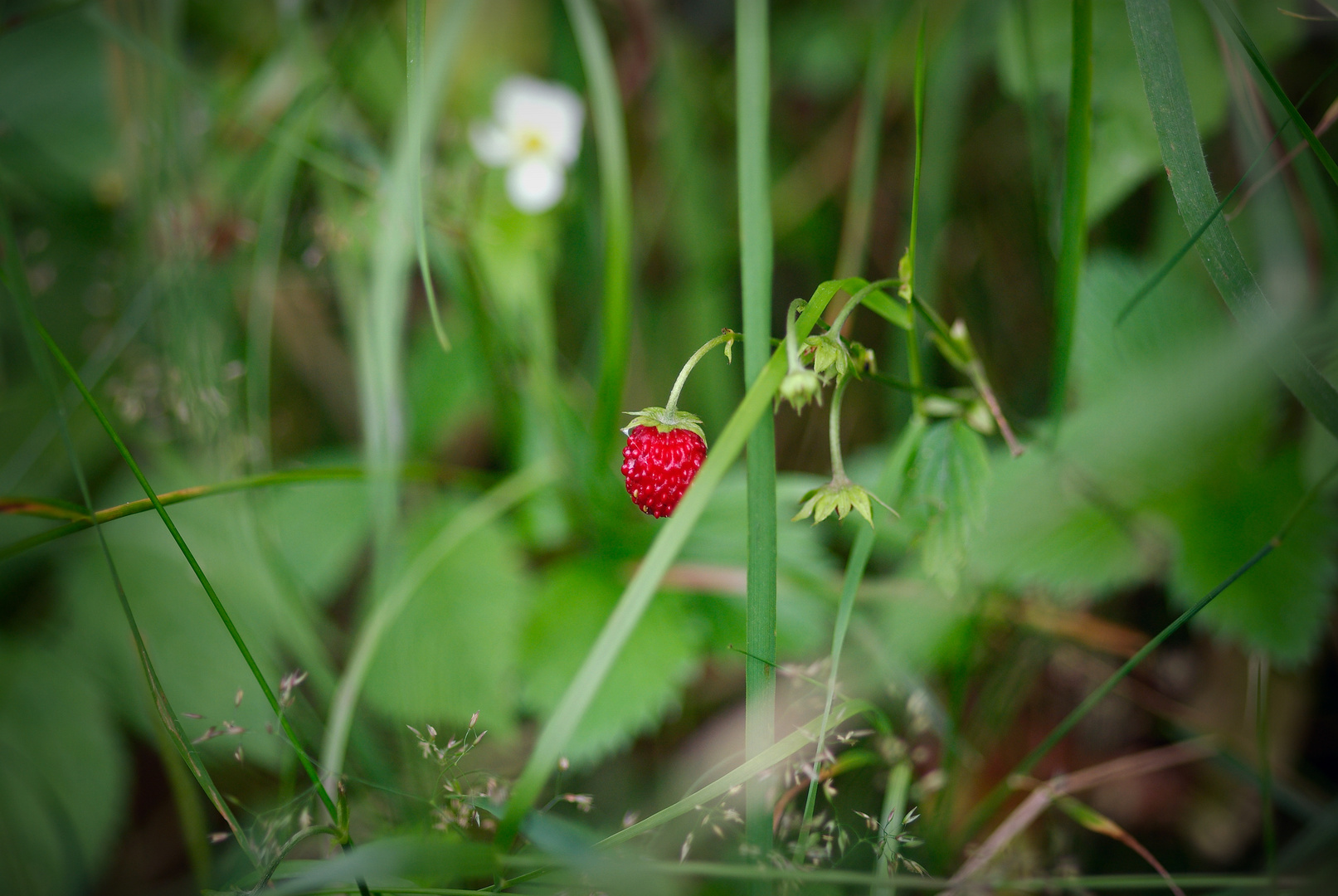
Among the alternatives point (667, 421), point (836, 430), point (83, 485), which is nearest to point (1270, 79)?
point (836, 430)

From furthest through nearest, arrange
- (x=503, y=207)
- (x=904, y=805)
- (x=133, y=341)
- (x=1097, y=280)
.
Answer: (x=133, y=341) < (x=503, y=207) < (x=1097, y=280) < (x=904, y=805)

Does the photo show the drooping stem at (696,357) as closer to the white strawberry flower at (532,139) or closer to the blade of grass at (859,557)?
the blade of grass at (859,557)

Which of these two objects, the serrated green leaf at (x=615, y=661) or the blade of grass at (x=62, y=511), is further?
the serrated green leaf at (x=615, y=661)

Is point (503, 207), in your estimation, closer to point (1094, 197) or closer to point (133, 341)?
point (133, 341)

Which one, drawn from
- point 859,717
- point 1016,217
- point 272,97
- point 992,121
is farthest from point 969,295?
point 272,97

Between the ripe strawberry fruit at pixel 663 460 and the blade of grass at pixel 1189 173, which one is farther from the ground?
the blade of grass at pixel 1189 173

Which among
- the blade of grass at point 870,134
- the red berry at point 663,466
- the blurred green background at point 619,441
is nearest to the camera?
the red berry at point 663,466

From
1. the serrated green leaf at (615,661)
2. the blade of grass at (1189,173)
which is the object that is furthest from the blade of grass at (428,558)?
the blade of grass at (1189,173)
